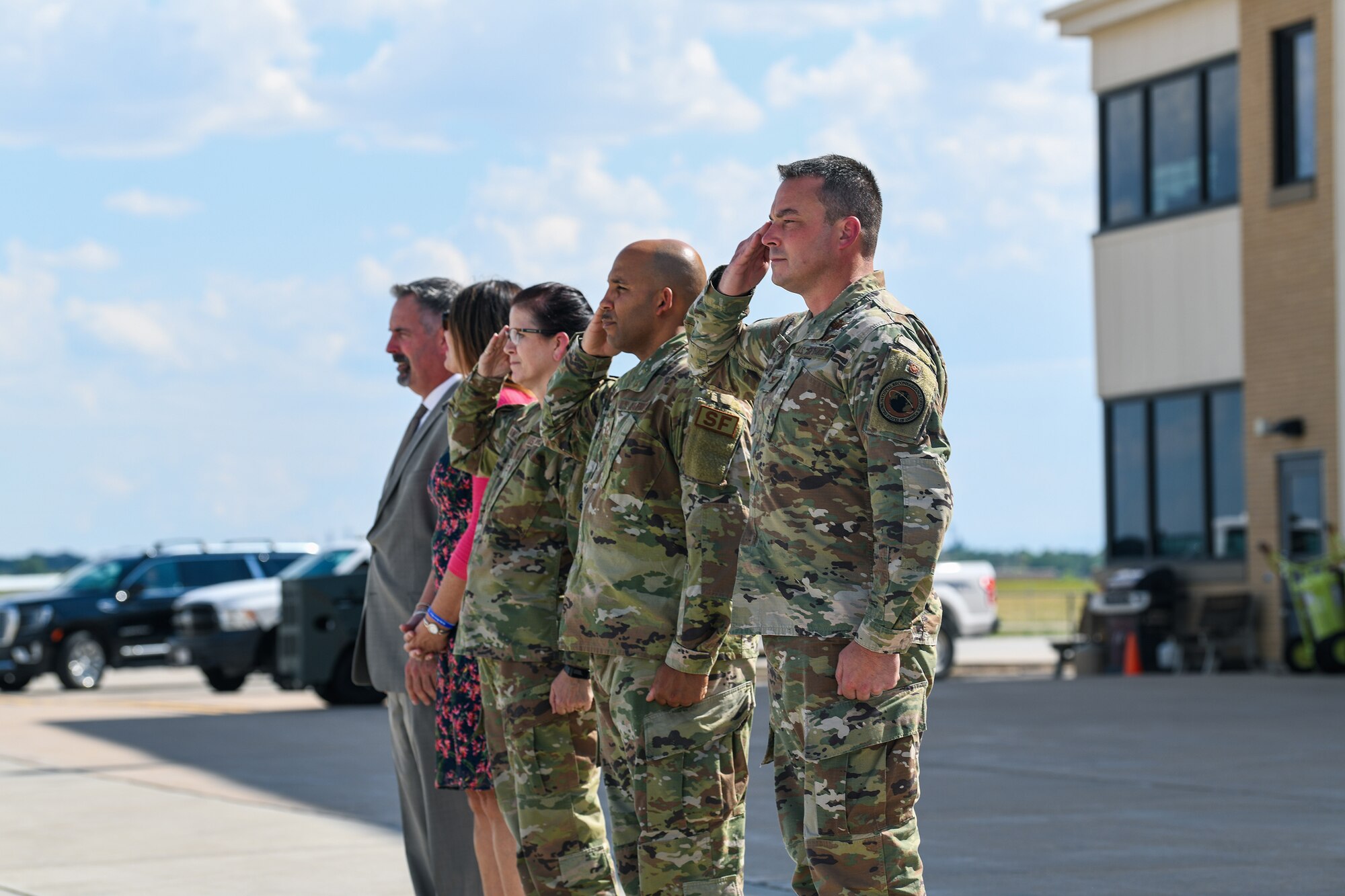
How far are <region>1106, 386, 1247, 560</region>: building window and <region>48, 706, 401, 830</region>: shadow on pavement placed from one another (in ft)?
32.7

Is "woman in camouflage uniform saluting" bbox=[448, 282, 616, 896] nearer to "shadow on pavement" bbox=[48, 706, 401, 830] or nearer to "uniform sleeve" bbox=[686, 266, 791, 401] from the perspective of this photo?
"uniform sleeve" bbox=[686, 266, 791, 401]

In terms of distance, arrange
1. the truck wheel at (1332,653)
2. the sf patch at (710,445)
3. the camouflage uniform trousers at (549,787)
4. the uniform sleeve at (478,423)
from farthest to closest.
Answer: the truck wheel at (1332,653)
the uniform sleeve at (478,423)
the camouflage uniform trousers at (549,787)
the sf patch at (710,445)

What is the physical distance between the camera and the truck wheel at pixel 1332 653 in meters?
18.6

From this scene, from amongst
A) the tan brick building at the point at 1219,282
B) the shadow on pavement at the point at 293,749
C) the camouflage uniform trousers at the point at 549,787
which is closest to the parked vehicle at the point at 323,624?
the shadow on pavement at the point at 293,749

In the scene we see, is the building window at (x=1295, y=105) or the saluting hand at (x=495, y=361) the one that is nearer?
the saluting hand at (x=495, y=361)

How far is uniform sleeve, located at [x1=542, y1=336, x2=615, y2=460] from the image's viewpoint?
499 centimetres

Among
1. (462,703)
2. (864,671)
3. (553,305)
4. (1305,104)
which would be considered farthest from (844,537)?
(1305,104)

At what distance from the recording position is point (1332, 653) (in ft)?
61.0

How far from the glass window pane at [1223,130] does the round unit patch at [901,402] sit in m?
18.5

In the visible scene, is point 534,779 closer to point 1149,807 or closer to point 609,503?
point 609,503

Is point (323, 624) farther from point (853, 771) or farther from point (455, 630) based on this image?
point (853, 771)

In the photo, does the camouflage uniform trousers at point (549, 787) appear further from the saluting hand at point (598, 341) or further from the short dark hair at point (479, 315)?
the short dark hair at point (479, 315)

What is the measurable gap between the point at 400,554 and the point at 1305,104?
1655 cm

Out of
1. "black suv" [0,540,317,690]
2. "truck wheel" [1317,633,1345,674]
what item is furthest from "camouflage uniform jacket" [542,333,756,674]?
"black suv" [0,540,317,690]
